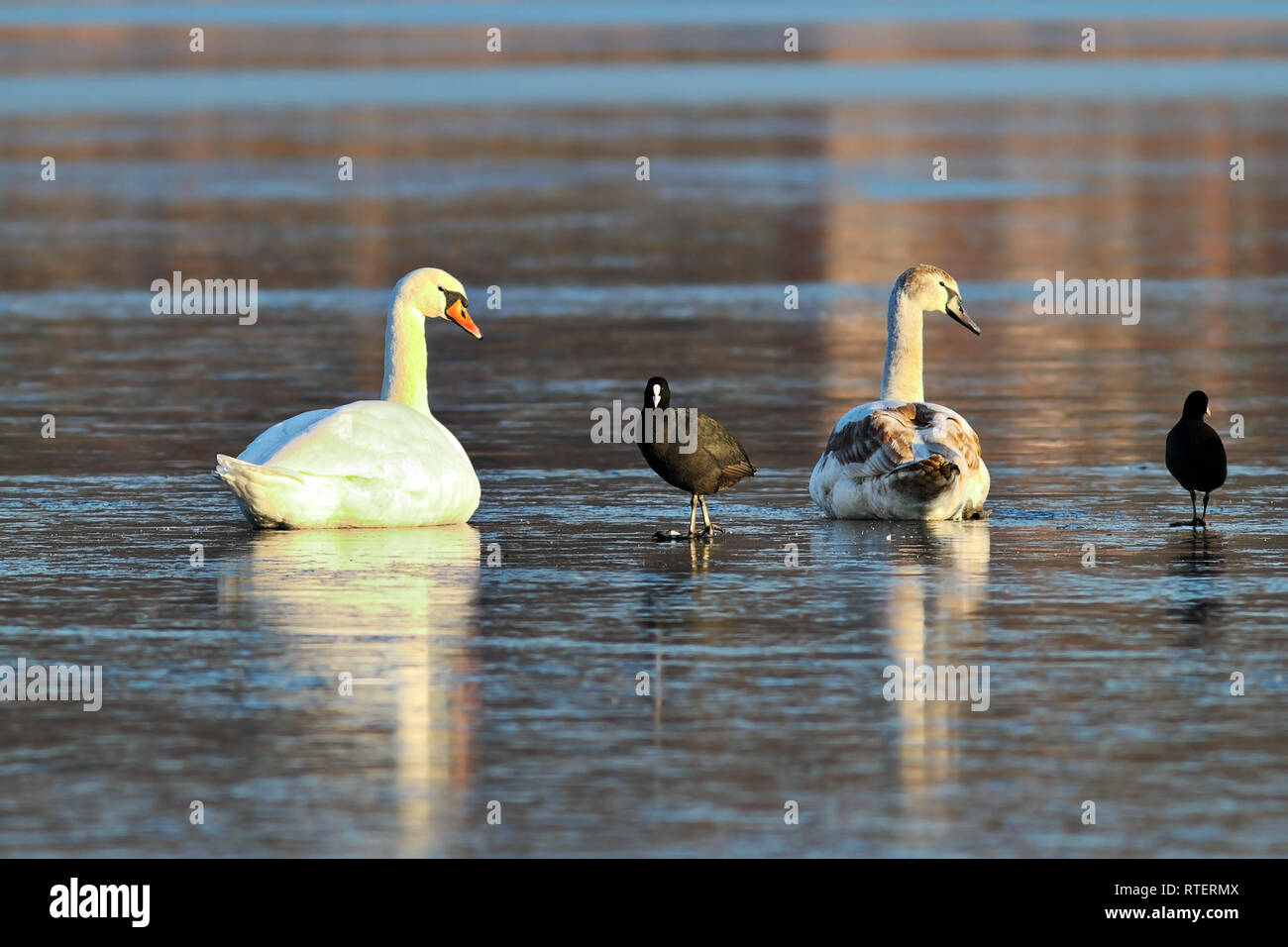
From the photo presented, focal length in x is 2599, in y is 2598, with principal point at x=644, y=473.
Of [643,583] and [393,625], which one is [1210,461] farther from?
[393,625]

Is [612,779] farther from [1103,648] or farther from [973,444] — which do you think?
[973,444]

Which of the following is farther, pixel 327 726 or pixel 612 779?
pixel 327 726

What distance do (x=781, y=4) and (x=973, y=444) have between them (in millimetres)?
138772

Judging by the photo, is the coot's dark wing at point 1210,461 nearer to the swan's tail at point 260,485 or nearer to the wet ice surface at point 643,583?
the wet ice surface at point 643,583

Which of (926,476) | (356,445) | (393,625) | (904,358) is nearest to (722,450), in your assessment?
(926,476)

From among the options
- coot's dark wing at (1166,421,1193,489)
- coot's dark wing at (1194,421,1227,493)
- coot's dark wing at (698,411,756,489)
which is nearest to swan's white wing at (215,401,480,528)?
coot's dark wing at (698,411,756,489)

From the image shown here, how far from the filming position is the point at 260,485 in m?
12.9

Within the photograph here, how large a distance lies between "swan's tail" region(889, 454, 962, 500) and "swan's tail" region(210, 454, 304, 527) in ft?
9.89

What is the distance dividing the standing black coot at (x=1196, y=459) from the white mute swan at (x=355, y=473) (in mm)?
3579

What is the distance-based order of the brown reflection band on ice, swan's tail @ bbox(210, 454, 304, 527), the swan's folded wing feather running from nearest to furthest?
the brown reflection band on ice → swan's tail @ bbox(210, 454, 304, 527) → the swan's folded wing feather

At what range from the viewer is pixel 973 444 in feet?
43.8

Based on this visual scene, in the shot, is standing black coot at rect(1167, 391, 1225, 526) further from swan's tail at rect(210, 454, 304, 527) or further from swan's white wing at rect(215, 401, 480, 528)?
swan's tail at rect(210, 454, 304, 527)

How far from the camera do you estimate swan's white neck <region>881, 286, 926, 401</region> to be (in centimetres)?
1460
